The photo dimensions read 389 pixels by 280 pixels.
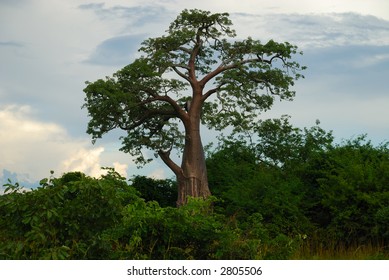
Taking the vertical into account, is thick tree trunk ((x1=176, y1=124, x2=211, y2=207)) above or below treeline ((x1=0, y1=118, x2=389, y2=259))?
above

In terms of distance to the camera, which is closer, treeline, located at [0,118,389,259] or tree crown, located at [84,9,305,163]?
treeline, located at [0,118,389,259]

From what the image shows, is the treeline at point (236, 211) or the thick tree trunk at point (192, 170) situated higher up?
the thick tree trunk at point (192, 170)

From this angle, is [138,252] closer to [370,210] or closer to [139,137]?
[370,210]

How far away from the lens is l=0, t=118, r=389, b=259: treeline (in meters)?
8.66

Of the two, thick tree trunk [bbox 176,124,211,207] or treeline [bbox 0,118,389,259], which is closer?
treeline [bbox 0,118,389,259]

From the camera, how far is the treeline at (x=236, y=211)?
866 centimetres

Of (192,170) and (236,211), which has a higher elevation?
(192,170)

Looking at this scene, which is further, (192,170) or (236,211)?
(192,170)

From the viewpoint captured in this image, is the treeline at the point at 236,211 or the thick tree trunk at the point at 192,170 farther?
the thick tree trunk at the point at 192,170

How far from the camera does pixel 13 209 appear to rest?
8555 mm

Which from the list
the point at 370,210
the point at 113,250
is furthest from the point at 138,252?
the point at 370,210

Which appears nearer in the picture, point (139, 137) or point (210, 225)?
point (210, 225)

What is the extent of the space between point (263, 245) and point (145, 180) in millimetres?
15638

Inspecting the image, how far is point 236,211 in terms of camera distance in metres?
→ 18.8
